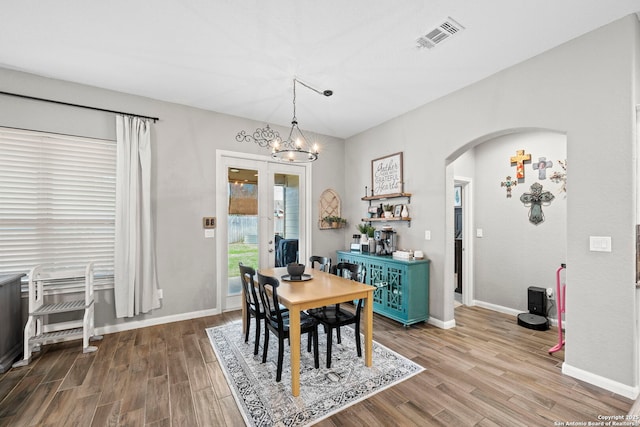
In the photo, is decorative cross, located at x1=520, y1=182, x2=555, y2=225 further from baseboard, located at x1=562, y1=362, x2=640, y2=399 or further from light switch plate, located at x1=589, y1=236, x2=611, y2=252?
baseboard, located at x1=562, y1=362, x2=640, y2=399

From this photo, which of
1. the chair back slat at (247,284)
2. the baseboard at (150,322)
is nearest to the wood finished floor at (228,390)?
the baseboard at (150,322)

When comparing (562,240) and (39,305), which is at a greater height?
(562,240)

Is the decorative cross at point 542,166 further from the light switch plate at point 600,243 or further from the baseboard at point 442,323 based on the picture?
the baseboard at point 442,323

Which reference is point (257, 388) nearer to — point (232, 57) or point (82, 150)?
point (232, 57)

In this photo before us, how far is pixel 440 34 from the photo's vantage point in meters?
2.41

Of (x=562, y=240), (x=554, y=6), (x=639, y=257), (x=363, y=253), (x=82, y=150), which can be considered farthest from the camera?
(x=363, y=253)

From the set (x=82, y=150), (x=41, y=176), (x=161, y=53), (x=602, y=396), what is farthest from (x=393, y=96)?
(x=41, y=176)

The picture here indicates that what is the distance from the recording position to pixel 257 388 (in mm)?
2279

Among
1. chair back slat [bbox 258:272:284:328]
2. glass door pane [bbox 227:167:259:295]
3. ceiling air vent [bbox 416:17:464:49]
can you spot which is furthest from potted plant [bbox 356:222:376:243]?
ceiling air vent [bbox 416:17:464:49]

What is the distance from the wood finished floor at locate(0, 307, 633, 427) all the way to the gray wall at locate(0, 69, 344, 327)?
2.49ft

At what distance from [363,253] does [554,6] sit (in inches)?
131

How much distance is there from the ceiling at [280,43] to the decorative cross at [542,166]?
1.58 metres

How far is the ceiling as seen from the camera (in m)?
2.13

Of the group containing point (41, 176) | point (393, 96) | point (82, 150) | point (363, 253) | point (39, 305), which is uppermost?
point (393, 96)
